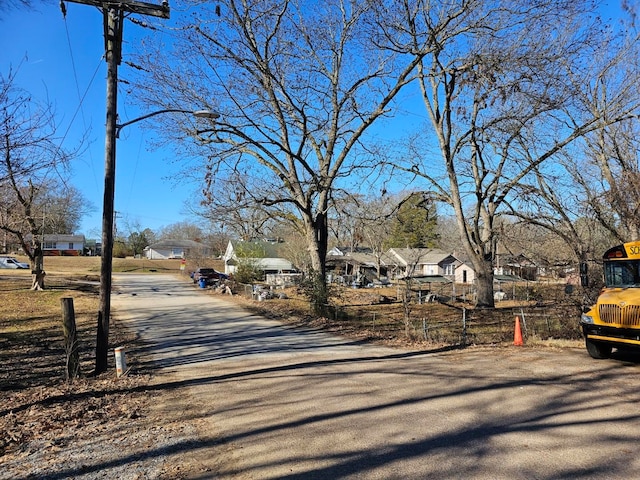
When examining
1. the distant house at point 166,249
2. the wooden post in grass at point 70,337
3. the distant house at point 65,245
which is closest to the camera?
the wooden post in grass at point 70,337

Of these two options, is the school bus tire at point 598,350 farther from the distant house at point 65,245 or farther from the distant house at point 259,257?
the distant house at point 65,245

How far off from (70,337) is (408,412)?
5835mm

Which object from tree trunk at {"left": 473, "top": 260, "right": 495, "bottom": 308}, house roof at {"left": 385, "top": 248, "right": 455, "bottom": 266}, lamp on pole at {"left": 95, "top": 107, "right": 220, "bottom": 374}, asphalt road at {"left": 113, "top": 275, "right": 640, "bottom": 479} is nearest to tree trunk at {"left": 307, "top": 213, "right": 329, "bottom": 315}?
asphalt road at {"left": 113, "top": 275, "right": 640, "bottom": 479}

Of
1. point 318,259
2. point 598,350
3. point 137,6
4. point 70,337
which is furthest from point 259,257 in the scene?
point 598,350

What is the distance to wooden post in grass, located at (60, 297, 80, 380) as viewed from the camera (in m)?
8.22

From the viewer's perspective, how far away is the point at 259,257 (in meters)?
44.4

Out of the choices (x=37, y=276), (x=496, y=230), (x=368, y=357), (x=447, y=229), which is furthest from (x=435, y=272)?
(x=368, y=357)

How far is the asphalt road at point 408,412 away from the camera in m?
4.56

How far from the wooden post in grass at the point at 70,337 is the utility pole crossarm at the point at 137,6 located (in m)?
5.69

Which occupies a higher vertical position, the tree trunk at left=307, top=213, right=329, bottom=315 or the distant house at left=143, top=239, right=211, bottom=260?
the distant house at left=143, top=239, right=211, bottom=260

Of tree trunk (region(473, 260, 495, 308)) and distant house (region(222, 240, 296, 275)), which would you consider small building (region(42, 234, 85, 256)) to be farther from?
tree trunk (region(473, 260, 495, 308))

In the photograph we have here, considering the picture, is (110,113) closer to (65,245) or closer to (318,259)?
(318,259)

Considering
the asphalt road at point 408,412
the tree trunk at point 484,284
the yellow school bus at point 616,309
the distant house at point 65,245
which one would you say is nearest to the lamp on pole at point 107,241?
the asphalt road at point 408,412

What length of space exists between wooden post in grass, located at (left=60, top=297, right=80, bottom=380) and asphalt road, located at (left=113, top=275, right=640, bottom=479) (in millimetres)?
1549
